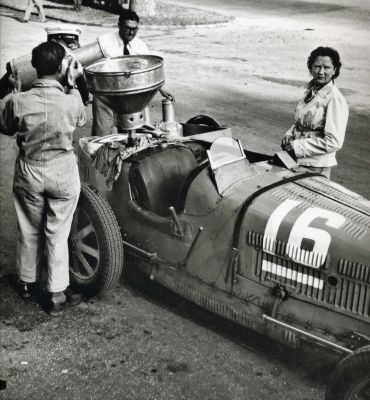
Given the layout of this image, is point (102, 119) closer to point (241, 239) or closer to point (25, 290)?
point (25, 290)

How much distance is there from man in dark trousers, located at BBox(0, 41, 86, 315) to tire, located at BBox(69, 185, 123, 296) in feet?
0.52

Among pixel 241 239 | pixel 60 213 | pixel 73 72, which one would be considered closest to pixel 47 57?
pixel 73 72

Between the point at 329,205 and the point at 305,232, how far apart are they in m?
0.38

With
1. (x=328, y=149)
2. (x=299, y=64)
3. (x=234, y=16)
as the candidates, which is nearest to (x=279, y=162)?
(x=328, y=149)

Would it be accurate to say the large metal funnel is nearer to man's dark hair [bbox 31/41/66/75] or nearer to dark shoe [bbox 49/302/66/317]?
man's dark hair [bbox 31/41/66/75]

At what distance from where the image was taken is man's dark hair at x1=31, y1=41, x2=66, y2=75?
3699 millimetres

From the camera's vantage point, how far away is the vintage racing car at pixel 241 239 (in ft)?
10.4

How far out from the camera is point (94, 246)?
452 centimetres

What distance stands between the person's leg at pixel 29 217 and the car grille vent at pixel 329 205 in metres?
1.70

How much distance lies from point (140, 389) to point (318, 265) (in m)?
1.37

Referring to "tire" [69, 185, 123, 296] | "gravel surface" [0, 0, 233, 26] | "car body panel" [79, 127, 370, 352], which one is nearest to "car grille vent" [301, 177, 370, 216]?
"car body panel" [79, 127, 370, 352]

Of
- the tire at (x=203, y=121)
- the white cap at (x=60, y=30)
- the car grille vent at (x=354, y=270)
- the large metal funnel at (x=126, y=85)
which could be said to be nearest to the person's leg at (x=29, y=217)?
the large metal funnel at (x=126, y=85)

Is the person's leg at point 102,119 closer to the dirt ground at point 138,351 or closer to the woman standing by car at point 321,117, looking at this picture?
the dirt ground at point 138,351

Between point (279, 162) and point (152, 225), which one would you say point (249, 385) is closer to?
point (152, 225)
